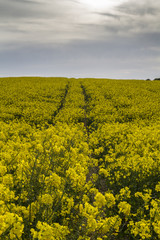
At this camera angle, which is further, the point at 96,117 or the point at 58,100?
the point at 58,100

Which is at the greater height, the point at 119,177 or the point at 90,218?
the point at 90,218

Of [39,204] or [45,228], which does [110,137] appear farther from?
[45,228]

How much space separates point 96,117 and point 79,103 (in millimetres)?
5581

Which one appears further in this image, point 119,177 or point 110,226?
point 119,177

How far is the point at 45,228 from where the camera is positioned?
323cm

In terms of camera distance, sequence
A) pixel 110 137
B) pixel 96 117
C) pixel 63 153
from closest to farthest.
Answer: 1. pixel 63 153
2. pixel 110 137
3. pixel 96 117

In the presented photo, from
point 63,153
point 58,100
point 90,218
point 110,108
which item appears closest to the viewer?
point 90,218

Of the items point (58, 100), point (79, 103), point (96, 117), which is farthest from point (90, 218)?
point (58, 100)

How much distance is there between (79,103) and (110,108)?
157 inches

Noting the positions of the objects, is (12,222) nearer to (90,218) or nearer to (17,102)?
(90,218)

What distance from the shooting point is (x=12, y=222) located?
3.27 meters

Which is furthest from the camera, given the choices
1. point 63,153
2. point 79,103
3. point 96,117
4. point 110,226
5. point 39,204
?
point 79,103

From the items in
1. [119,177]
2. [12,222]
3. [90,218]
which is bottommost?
[119,177]

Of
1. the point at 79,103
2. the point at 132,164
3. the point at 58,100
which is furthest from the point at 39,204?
the point at 58,100
